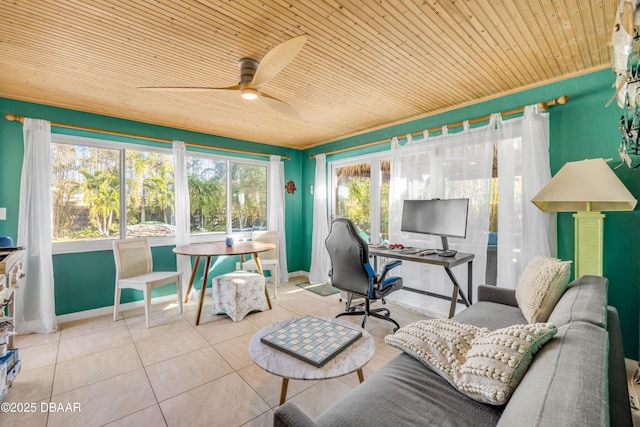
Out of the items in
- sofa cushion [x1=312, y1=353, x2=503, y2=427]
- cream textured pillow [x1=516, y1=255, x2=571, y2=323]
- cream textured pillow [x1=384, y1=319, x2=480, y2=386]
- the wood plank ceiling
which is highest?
the wood plank ceiling

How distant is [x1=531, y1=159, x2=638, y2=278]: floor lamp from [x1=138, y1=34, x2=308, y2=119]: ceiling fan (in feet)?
6.72

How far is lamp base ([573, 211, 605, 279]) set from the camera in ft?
6.62

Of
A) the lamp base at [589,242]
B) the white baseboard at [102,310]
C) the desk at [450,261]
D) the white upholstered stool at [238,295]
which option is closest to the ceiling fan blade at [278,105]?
the desk at [450,261]

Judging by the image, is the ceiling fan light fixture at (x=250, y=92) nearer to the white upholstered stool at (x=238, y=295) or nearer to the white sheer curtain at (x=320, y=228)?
the white upholstered stool at (x=238, y=295)

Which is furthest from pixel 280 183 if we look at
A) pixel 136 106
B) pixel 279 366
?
pixel 279 366

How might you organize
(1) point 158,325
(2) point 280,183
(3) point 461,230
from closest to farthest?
(3) point 461,230 → (1) point 158,325 → (2) point 280,183

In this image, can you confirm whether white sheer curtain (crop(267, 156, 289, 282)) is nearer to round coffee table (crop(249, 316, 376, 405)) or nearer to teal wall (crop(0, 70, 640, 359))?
teal wall (crop(0, 70, 640, 359))

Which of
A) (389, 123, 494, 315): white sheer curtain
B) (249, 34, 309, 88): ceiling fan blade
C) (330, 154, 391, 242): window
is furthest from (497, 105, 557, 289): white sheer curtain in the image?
(249, 34, 309, 88): ceiling fan blade

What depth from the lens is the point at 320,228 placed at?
480 centimetres

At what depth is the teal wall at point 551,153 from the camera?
2199 mm

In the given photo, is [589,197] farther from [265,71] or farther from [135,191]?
[135,191]

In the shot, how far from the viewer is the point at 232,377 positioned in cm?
211

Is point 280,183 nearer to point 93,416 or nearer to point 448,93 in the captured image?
point 448,93

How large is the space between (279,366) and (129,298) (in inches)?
122
